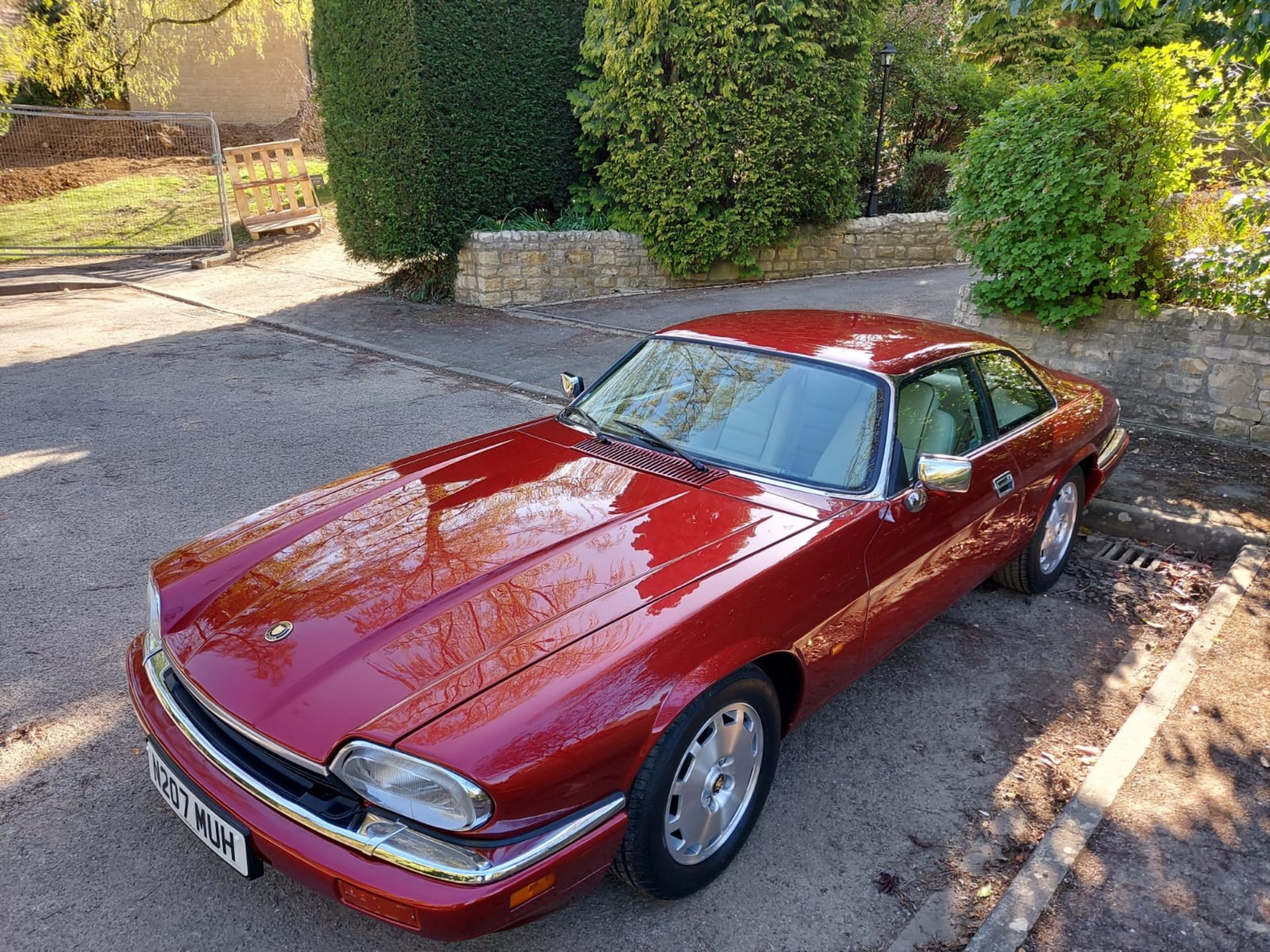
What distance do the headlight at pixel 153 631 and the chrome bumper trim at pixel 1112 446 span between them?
4.62 meters

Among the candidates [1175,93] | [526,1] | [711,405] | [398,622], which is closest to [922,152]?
[526,1]

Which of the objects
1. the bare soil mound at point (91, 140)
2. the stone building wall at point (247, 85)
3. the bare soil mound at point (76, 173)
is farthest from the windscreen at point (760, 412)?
the stone building wall at point (247, 85)

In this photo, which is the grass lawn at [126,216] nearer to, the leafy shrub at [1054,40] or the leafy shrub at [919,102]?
the leafy shrub at [919,102]

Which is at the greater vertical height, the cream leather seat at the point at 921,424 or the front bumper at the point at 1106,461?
the cream leather seat at the point at 921,424

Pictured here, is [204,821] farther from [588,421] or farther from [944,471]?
[944,471]

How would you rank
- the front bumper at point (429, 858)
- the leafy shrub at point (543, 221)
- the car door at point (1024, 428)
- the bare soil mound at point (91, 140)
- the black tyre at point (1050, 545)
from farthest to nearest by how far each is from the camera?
1. the bare soil mound at point (91, 140)
2. the leafy shrub at point (543, 221)
3. the black tyre at point (1050, 545)
4. the car door at point (1024, 428)
5. the front bumper at point (429, 858)

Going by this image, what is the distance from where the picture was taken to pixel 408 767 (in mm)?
2230

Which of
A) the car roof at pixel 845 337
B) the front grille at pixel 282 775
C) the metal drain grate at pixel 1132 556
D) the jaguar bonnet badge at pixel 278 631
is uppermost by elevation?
the car roof at pixel 845 337

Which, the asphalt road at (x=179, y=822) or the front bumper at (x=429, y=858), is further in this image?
the asphalt road at (x=179, y=822)

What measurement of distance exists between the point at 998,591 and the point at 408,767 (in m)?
3.67

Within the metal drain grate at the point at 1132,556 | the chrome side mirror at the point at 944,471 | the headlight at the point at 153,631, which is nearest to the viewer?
the headlight at the point at 153,631

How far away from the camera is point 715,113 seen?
39.9 ft

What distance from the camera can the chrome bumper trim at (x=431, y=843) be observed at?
85.9 inches

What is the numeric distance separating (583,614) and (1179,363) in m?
6.57
